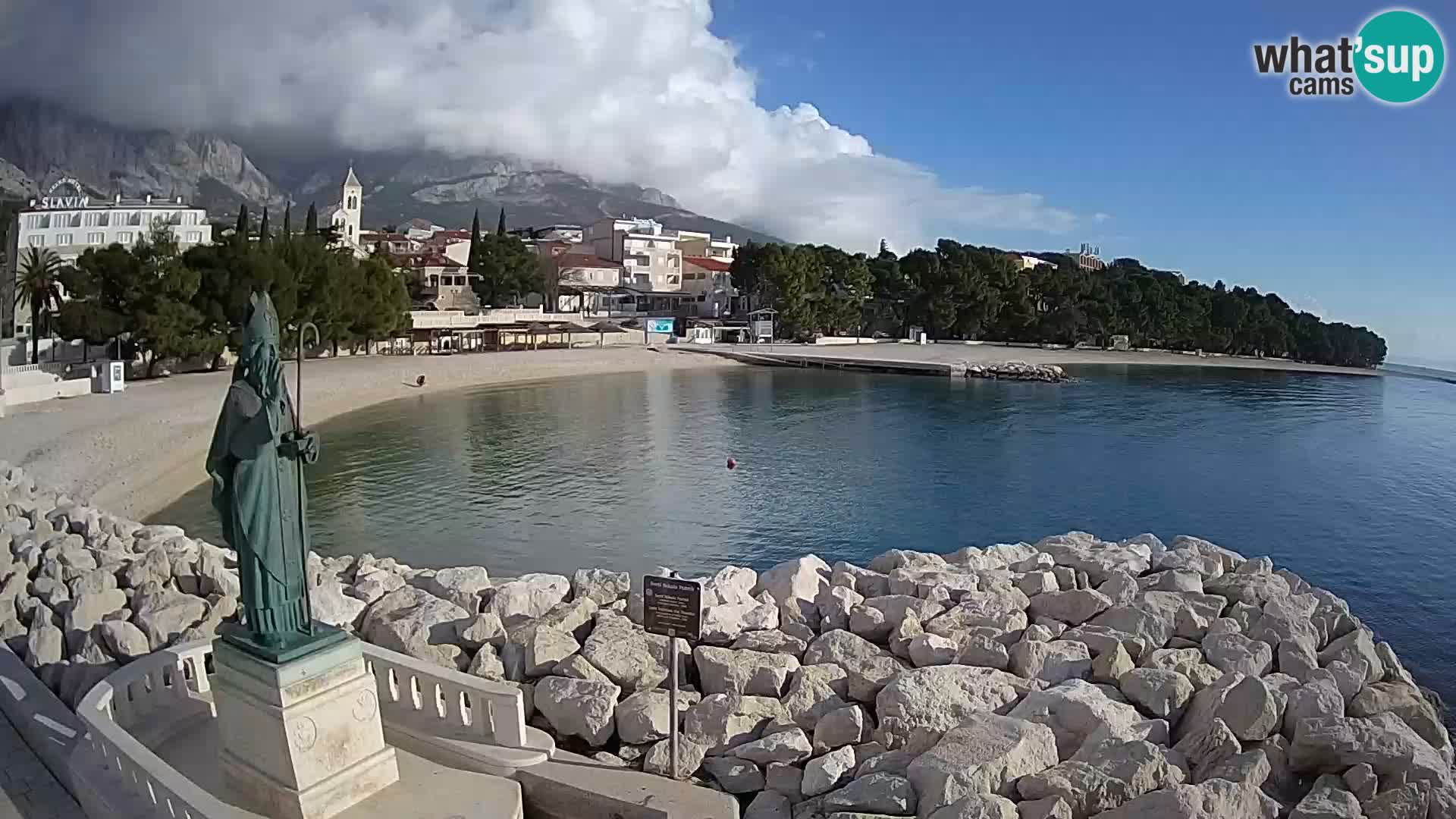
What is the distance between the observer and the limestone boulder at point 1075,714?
6.70 meters

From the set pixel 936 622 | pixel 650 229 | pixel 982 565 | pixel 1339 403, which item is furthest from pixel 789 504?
pixel 650 229

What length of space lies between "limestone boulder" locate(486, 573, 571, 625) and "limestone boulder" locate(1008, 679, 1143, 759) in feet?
15.5

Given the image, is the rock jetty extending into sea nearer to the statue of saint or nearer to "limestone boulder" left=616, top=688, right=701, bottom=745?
"limestone boulder" left=616, top=688, right=701, bottom=745

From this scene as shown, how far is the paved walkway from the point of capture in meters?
5.83

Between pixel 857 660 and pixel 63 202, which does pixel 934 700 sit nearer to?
pixel 857 660

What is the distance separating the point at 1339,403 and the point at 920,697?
2135 inches

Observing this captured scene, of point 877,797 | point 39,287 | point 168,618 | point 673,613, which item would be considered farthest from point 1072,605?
point 39,287

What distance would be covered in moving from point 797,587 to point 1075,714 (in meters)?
3.78

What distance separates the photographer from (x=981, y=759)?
6059mm

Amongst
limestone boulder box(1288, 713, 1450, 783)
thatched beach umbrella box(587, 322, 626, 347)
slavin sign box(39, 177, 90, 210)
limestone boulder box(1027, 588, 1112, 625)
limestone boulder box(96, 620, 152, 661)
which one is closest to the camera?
limestone boulder box(1288, 713, 1450, 783)

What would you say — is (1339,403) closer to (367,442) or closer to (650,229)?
(367,442)

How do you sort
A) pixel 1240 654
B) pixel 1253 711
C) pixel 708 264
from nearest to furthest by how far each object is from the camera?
pixel 1253 711 < pixel 1240 654 < pixel 708 264

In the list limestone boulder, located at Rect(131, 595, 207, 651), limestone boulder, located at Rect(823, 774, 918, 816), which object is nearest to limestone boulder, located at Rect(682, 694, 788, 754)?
limestone boulder, located at Rect(823, 774, 918, 816)

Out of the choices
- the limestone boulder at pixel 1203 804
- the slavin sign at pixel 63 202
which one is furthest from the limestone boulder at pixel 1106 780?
the slavin sign at pixel 63 202
